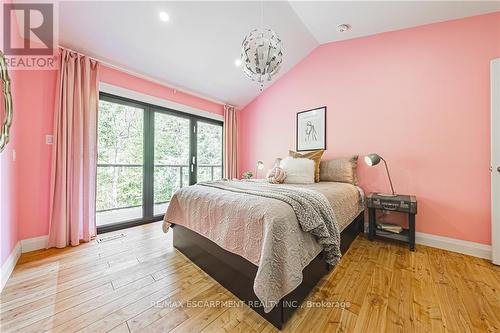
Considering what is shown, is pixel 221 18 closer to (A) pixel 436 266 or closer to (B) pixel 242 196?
(B) pixel 242 196

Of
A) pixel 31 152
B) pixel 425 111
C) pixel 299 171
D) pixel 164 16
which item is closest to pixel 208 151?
pixel 299 171

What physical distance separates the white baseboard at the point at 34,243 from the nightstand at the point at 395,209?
3.88m

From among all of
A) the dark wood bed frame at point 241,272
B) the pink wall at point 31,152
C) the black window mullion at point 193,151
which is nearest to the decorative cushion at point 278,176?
the dark wood bed frame at point 241,272

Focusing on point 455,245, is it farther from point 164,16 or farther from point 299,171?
point 164,16

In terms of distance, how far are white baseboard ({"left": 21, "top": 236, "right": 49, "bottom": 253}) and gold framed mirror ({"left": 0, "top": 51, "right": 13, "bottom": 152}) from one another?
1212 millimetres

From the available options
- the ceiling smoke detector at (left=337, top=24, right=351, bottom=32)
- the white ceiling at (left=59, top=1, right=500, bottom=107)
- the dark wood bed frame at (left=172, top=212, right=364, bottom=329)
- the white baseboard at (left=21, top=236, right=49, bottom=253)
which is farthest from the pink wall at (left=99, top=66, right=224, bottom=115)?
the ceiling smoke detector at (left=337, top=24, right=351, bottom=32)

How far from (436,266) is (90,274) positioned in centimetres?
323

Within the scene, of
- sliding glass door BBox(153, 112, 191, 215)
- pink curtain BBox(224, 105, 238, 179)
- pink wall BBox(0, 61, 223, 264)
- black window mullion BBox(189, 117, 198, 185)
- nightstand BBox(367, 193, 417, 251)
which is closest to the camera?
pink wall BBox(0, 61, 223, 264)

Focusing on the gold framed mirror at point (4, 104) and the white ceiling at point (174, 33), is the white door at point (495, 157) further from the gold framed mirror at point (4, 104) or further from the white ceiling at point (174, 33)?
the gold framed mirror at point (4, 104)

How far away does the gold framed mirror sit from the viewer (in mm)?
1587

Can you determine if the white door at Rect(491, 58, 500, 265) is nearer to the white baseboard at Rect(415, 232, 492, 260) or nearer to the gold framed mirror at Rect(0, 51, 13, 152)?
the white baseboard at Rect(415, 232, 492, 260)

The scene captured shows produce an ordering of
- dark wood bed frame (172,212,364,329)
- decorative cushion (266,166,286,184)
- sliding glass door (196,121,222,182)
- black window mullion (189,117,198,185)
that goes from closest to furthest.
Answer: dark wood bed frame (172,212,364,329), decorative cushion (266,166,286,184), black window mullion (189,117,198,185), sliding glass door (196,121,222,182)

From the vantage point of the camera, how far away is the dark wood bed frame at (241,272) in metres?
1.23

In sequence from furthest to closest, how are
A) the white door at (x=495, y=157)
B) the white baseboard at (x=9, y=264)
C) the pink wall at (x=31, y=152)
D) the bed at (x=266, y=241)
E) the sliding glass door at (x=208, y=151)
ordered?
the sliding glass door at (x=208, y=151) → the pink wall at (x=31, y=152) → the white door at (x=495, y=157) → the white baseboard at (x=9, y=264) → the bed at (x=266, y=241)
